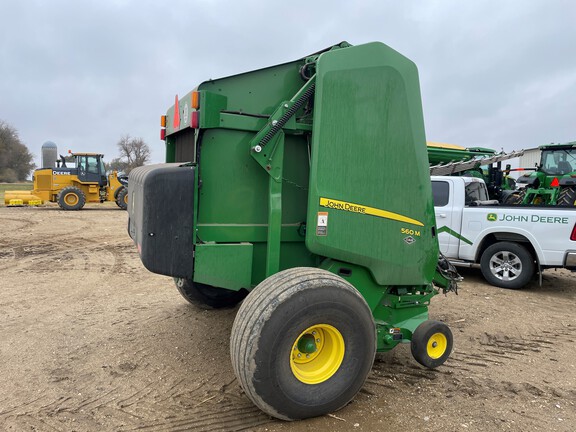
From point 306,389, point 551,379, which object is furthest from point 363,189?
point 551,379

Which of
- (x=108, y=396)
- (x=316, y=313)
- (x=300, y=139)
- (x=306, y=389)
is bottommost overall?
(x=108, y=396)

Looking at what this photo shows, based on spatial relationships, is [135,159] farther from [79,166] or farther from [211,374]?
[211,374]

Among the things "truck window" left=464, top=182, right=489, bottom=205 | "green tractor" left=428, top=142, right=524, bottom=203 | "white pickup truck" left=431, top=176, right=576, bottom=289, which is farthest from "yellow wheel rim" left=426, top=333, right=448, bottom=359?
"green tractor" left=428, top=142, right=524, bottom=203

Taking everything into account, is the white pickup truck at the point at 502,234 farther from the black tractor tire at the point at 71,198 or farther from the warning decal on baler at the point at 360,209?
the black tractor tire at the point at 71,198

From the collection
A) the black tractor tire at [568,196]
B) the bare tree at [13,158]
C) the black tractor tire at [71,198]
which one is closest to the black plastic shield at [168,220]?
the black tractor tire at [568,196]

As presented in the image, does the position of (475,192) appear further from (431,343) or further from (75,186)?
(75,186)

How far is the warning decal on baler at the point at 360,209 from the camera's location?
10.1ft

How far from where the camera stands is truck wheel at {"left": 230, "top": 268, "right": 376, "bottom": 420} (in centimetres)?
263

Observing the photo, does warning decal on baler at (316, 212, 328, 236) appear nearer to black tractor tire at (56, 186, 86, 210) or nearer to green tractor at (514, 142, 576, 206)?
green tractor at (514, 142, 576, 206)

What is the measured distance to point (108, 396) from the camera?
3207mm

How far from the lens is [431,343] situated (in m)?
3.59

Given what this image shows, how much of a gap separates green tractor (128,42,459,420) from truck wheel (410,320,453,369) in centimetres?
2

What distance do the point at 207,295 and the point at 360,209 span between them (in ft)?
7.78

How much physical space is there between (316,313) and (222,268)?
2.67 ft
